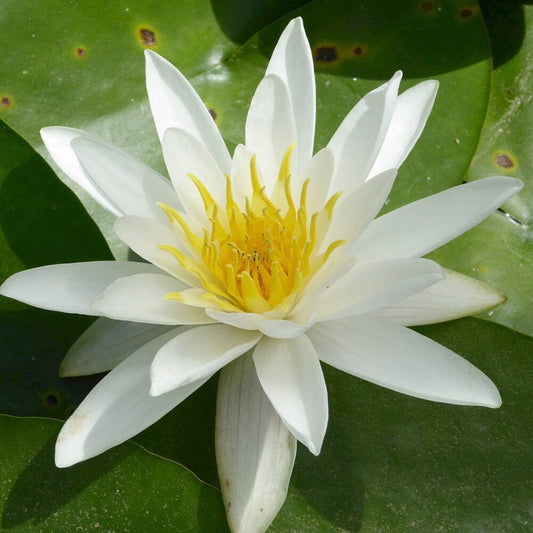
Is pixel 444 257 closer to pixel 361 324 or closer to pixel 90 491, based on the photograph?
pixel 361 324

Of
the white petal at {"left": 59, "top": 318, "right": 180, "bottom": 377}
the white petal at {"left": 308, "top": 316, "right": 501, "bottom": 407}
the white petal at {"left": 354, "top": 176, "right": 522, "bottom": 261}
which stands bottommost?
the white petal at {"left": 59, "top": 318, "right": 180, "bottom": 377}

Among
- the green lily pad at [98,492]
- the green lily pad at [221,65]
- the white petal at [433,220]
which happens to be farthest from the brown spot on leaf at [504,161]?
the green lily pad at [98,492]

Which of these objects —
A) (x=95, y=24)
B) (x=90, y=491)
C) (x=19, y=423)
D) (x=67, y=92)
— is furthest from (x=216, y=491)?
(x=95, y=24)

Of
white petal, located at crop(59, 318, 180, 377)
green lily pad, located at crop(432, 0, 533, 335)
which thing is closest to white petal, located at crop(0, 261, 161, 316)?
white petal, located at crop(59, 318, 180, 377)

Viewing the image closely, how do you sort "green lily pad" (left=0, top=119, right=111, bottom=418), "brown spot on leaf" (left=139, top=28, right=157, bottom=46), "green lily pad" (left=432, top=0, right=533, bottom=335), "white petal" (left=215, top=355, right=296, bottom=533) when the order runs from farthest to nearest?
"brown spot on leaf" (left=139, top=28, right=157, bottom=46) → "green lily pad" (left=432, top=0, right=533, bottom=335) → "green lily pad" (left=0, top=119, right=111, bottom=418) → "white petal" (left=215, top=355, right=296, bottom=533)

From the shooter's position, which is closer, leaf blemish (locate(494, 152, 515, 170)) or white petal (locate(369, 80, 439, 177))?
white petal (locate(369, 80, 439, 177))

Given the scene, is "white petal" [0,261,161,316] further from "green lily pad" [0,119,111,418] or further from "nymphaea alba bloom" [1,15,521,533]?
"green lily pad" [0,119,111,418]

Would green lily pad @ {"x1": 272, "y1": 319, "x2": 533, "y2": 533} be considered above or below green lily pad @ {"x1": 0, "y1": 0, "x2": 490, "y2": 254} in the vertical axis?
below
